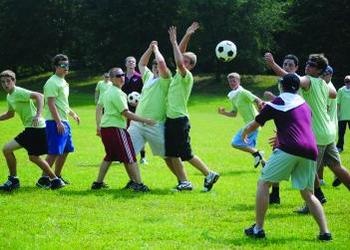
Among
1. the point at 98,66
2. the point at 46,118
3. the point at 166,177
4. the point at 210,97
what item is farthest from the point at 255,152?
the point at 98,66

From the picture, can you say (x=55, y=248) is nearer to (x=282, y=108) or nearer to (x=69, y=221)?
(x=69, y=221)

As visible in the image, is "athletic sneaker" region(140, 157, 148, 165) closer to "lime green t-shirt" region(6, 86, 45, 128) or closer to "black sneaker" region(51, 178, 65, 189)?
"black sneaker" region(51, 178, 65, 189)

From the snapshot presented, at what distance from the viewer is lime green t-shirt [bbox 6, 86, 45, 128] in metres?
10.8

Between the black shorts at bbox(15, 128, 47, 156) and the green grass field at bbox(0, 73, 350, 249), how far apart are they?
0.74 meters

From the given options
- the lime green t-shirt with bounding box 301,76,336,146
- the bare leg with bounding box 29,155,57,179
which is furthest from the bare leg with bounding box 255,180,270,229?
the bare leg with bounding box 29,155,57,179

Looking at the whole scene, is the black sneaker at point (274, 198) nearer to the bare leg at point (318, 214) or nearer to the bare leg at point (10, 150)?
the bare leg at point (318, 214)

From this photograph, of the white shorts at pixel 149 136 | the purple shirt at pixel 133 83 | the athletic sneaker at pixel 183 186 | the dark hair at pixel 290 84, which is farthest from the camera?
the purple shirt at pixel 133 83

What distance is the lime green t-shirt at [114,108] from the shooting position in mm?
10883

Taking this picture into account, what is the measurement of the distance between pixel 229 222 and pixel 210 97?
3571 centimetres

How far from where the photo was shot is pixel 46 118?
1151cm

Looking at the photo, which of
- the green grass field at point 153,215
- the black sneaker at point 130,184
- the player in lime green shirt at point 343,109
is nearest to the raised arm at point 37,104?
the green grass field at point 153,215

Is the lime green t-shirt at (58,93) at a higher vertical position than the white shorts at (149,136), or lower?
higher

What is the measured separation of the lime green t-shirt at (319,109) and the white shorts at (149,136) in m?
3.11

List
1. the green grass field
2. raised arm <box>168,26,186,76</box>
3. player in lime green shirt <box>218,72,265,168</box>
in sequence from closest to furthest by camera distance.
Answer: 1. the green grass field
2. raised arm <box>168,26,186,76</box>
3. player in lime green shirt <box>218,72,265,168</box>
